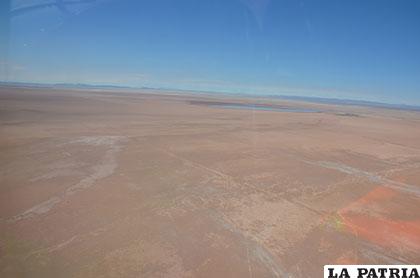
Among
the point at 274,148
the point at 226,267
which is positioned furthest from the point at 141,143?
the point at 226,267

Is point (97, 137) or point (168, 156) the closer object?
point (168, 156)

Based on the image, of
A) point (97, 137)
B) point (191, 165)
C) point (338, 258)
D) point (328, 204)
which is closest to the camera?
point (338, 258)

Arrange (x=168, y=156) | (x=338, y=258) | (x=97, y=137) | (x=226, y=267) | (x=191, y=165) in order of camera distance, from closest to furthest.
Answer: (x=226, y=267) < (x=338, y=258) < (x=191, y=165) < (x=168, y=156) < (x=97, y=137)

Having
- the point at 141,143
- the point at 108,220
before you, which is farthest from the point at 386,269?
the point at 141,143

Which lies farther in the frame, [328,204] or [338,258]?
[328,204]

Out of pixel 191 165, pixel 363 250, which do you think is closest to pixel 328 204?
pixel 363 250

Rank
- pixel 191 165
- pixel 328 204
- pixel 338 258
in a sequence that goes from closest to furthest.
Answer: pixel 338 258
pixel 328 204
pixel 191 165

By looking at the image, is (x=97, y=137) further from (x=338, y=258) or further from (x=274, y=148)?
(x=338, y=258)

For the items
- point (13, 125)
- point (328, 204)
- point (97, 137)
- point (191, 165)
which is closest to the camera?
point (328, 204)

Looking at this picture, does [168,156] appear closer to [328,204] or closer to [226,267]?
[328,204]
